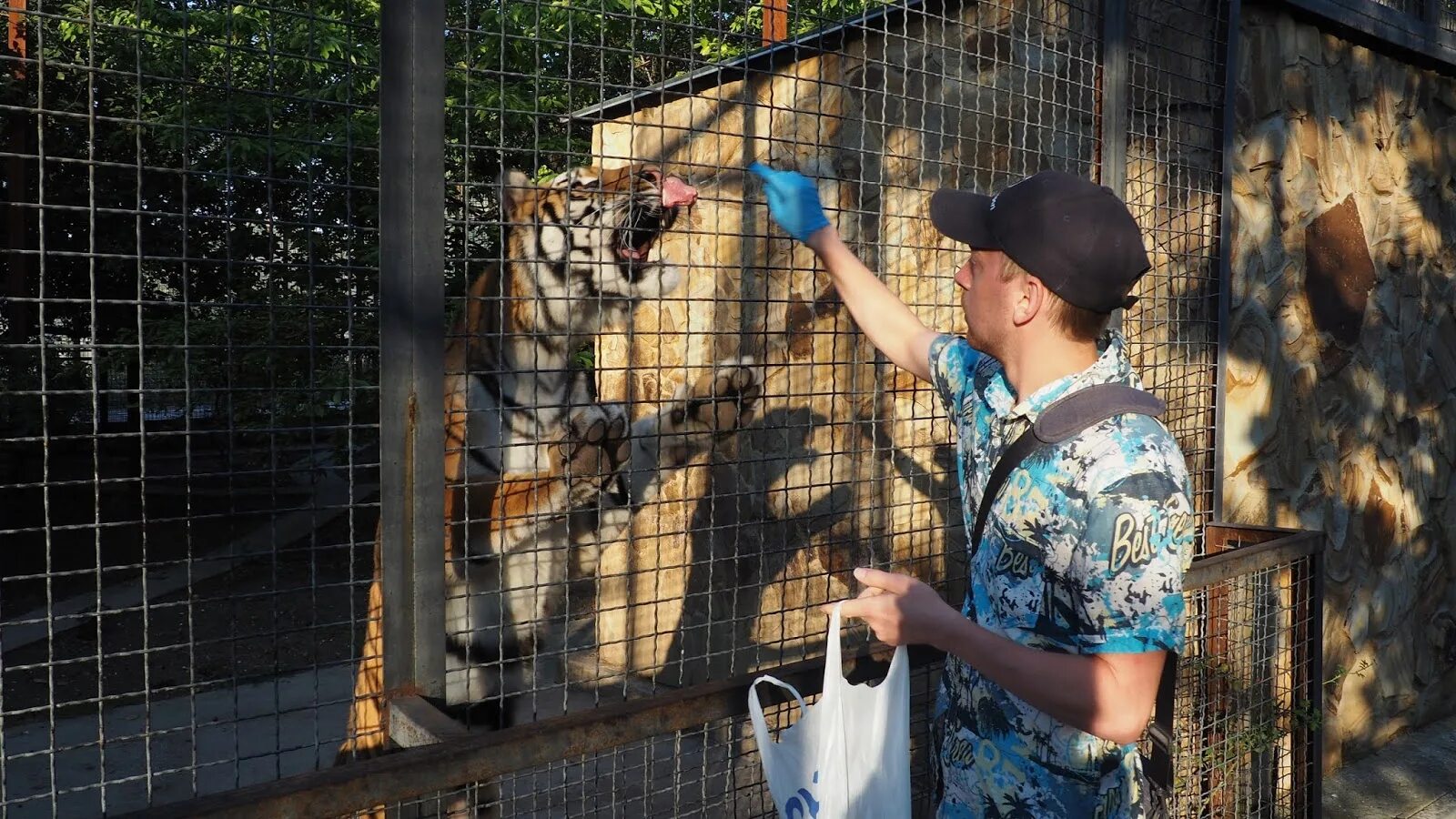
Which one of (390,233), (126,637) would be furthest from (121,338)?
(390,233)

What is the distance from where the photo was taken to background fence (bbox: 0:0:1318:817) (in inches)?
78.3

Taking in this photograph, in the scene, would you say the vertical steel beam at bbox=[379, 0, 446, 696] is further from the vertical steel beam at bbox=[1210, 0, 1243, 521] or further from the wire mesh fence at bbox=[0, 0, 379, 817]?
the wire mesh fence at bbox=[0, 0, 379, 817]

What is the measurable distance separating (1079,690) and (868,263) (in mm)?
3330

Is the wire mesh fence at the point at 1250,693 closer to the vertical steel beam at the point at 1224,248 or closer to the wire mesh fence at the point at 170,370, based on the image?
the vertical steel beam at the point at 1224,248

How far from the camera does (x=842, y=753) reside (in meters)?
1.99

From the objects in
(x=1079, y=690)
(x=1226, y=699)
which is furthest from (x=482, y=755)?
(x=1226, y=699)

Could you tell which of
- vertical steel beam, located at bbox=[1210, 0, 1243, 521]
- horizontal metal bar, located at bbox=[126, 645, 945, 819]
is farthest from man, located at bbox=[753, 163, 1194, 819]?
vertical steel beam, located at bbox=[1210, 0, 1243, 521]

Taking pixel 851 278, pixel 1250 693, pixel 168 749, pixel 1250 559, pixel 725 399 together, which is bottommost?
pixel 168 749

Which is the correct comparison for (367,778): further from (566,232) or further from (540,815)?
(540,815)

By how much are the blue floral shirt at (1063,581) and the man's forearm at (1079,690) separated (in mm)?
54

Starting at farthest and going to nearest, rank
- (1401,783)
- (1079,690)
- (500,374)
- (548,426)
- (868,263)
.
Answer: (868,263) < (1401,783) < (548,426) < (500,374) < (1079,690)

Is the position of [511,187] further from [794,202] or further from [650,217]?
[650,217]

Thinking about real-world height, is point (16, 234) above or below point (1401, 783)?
above

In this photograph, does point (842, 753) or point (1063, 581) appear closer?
point (1063, 581)
